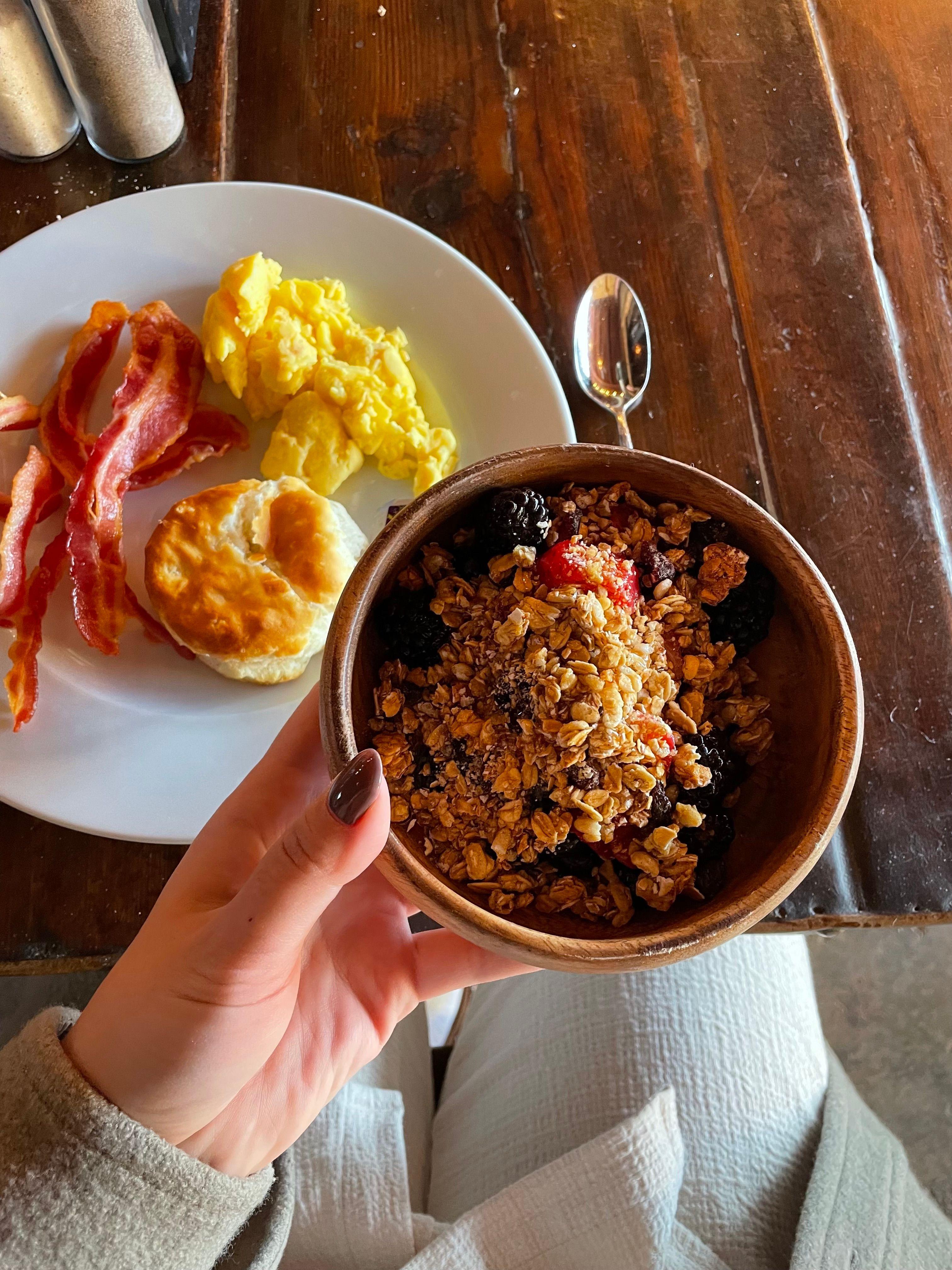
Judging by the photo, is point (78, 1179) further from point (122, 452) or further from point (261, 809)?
point (122, 452)

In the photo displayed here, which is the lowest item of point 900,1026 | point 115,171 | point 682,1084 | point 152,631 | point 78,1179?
point 900,1026

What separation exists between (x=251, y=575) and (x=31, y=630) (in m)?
0.29

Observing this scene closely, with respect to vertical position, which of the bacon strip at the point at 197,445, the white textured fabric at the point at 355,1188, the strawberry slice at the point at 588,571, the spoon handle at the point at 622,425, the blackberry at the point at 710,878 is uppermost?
the strawberry slice at the point at 588,571

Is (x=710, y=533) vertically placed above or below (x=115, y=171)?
below

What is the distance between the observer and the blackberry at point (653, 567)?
0.80 metres

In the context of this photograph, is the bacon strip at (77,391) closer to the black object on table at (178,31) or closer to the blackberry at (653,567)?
the black object on table at (178,31)

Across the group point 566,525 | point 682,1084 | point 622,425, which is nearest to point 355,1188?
point 682,1084

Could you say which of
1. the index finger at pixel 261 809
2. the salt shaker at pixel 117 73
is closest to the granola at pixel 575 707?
the index finger at pixel 261 809

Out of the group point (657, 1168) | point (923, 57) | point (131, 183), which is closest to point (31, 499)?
point (131, 183)

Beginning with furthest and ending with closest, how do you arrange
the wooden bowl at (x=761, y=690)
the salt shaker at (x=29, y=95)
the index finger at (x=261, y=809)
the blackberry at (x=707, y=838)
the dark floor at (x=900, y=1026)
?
1. the dark floor at (x=900, y=1026)
2. the salt shaker at (x=29, y=95)
3. the index finger at (x=261, y=809)
4. the blackberry at (x=707, y=838)
5. the wooden bowl at (x=761, y=690)

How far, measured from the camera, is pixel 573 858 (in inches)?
29.8

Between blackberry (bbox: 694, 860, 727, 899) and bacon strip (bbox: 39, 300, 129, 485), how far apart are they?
3.22ft

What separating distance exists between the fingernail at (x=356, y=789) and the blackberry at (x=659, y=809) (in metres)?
0.23

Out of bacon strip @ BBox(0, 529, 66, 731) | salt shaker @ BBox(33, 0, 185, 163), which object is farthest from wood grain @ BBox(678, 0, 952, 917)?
bacon strip @ BBox(0, 529, 66, 731)
